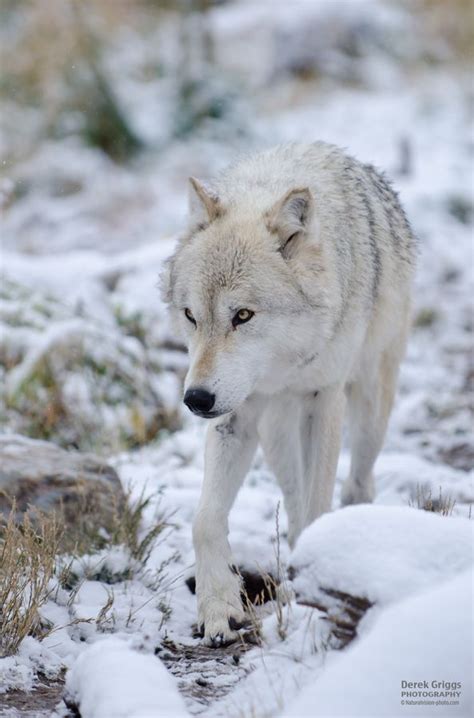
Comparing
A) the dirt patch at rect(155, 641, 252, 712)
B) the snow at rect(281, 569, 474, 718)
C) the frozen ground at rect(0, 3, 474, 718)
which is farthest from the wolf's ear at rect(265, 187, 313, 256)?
the snow at rect(281, 569, 474, 718)

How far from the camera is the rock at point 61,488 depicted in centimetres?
443

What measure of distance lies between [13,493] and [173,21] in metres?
14.5

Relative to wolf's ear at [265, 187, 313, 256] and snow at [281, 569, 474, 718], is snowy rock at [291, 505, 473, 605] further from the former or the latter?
wolf's ear at [265, 187, 313, 256]

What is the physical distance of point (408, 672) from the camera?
2268 millimetres

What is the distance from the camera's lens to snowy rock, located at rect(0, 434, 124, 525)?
4441mm

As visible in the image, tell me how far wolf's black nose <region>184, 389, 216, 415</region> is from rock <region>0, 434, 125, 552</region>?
0.92m

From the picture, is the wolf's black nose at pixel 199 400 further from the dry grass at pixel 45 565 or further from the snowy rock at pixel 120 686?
the snowy rock at pixel 120 686

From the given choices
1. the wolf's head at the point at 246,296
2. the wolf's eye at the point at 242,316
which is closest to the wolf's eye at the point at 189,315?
the wolf's head at the point at 246,296

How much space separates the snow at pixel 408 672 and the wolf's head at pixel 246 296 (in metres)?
1.44

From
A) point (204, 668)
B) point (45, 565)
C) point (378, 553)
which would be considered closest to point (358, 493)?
point (204, 668)

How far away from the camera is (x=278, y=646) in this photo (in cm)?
298

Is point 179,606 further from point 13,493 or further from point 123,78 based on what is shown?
point 123,78

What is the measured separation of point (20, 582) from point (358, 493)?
2227 millimetres

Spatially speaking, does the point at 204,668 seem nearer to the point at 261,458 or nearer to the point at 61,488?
the point at 61,488
